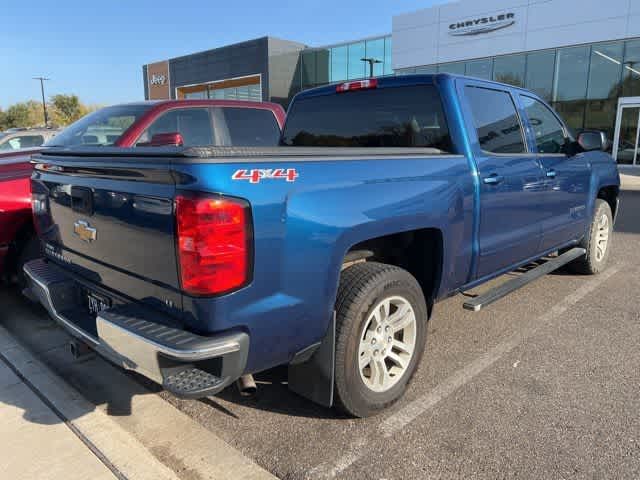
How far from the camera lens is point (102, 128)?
523cm

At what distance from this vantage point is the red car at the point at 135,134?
427 centimetres

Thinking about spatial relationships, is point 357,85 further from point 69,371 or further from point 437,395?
point 69,371

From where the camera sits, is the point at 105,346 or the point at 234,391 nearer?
the point at 105,346

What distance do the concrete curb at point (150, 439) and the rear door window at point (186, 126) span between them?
2.70 meters

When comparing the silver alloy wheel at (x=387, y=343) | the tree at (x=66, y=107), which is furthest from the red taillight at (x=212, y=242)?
the tree at (x=66, y=107)

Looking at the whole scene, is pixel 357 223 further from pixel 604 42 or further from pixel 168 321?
pixel 604 42

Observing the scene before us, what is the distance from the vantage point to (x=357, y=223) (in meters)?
2.44

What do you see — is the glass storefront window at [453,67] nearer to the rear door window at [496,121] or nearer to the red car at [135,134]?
the red car at [135,134]

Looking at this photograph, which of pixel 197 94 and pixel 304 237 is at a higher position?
pixel 197 94

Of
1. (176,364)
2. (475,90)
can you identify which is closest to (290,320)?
(176,364)

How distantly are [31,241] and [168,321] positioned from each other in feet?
9.35

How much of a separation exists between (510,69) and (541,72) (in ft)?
4.27

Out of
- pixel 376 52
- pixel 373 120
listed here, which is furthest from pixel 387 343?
pixel 376 52

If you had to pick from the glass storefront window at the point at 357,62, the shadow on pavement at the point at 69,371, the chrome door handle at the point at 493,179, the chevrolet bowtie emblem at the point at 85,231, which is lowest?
the shadow on pavement at the point at 69,371
